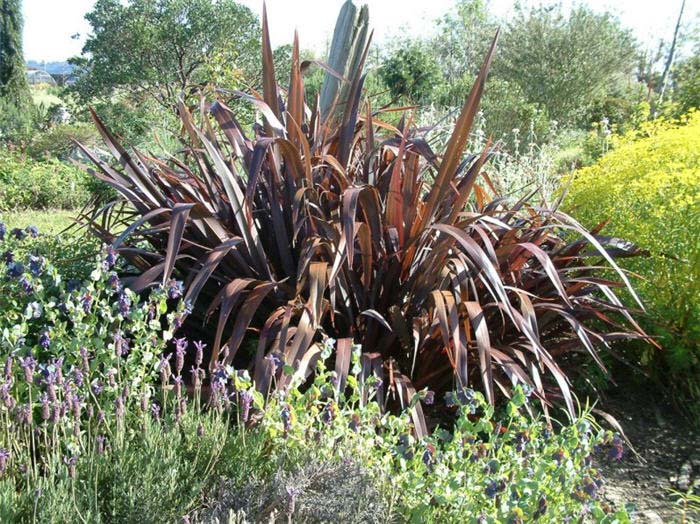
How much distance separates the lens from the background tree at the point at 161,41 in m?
14.9

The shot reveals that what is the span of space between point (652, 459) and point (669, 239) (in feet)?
3.35

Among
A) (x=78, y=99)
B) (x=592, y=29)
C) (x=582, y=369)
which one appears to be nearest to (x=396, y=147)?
(x=582, y=369)

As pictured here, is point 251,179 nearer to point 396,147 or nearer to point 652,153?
point 396,147

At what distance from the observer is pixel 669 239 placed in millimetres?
3146

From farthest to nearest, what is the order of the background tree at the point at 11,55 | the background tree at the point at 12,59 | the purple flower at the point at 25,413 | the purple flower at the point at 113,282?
1. the background tree at the point at 11,55
2. the background tree at the point at 12,59
3. the purple flower at the point at 113,282
4. the purple flower at the point at 25,413

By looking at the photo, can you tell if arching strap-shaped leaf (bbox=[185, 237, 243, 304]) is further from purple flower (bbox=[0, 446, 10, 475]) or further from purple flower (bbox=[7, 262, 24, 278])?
purple flower (bbox=[0, 446, 10, 475])

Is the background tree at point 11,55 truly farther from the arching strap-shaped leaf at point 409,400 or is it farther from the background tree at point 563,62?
the arching strap-shaped leaf at point 409,400

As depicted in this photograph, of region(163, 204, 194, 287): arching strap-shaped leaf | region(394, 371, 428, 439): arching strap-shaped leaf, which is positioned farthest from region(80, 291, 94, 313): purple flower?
region(394, 371, 428, 439): arching strap-shaped leaf

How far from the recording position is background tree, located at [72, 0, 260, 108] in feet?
49.0

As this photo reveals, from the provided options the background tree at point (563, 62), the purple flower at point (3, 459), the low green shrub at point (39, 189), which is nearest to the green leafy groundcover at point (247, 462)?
the purple flower at point (3, 459)

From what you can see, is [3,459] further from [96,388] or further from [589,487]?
[589,487]

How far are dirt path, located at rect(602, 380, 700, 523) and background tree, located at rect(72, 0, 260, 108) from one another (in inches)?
509

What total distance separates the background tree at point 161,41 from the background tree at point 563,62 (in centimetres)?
852

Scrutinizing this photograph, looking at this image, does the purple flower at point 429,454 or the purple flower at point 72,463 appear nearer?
the purple flower at point 72,463
